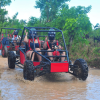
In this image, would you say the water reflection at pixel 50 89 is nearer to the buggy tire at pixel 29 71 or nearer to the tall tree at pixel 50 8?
the buggy tire at pixel 29 71

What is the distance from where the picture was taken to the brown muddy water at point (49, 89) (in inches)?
196

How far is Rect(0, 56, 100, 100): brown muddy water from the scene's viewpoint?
4.97 m

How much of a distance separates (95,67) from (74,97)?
4.73 m

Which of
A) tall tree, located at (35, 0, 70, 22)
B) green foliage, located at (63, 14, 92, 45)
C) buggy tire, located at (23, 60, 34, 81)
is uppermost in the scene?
tall tree, located at (35, 0, 70, 22)

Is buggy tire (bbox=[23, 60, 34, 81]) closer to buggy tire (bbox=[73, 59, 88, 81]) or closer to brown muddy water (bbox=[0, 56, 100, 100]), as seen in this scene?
brown muddy water (bbox=[0, 56, 100, 100])

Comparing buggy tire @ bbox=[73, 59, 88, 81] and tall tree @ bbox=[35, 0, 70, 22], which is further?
tall tree @ bbox=[35, 0, 70, 22]

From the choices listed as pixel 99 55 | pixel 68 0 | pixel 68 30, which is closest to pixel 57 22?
pixel 68 30

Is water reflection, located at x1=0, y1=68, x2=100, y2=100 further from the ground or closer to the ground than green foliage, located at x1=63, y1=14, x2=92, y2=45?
closer to the ground

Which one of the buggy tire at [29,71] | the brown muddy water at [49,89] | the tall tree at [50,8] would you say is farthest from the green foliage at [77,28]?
the tall tree at [50,8]

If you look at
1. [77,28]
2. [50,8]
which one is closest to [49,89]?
[77,28]

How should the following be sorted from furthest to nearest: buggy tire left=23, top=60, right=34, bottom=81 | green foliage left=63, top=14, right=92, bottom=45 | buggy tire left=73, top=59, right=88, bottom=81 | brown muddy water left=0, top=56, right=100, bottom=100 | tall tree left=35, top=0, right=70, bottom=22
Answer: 1. tall tree left=35, top=0, right=70, bottom=22
2. green foliage left=63, top=14, right=92, bottom=45
3. buggy tire left=73, top=59, right=88, bottom=81
4. buggy tire left=23, top=60, right=34, bottom=81
5. brown muddy water left=0, top=56, right=100, bottom=100

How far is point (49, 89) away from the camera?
5.65 metres

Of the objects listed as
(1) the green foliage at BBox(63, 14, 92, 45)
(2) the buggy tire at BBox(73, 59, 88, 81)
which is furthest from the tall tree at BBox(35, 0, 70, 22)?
(2) the buggy tire at BBox(73, 59, 88, 81)

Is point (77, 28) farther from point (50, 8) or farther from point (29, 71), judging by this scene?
point (50, 8)
